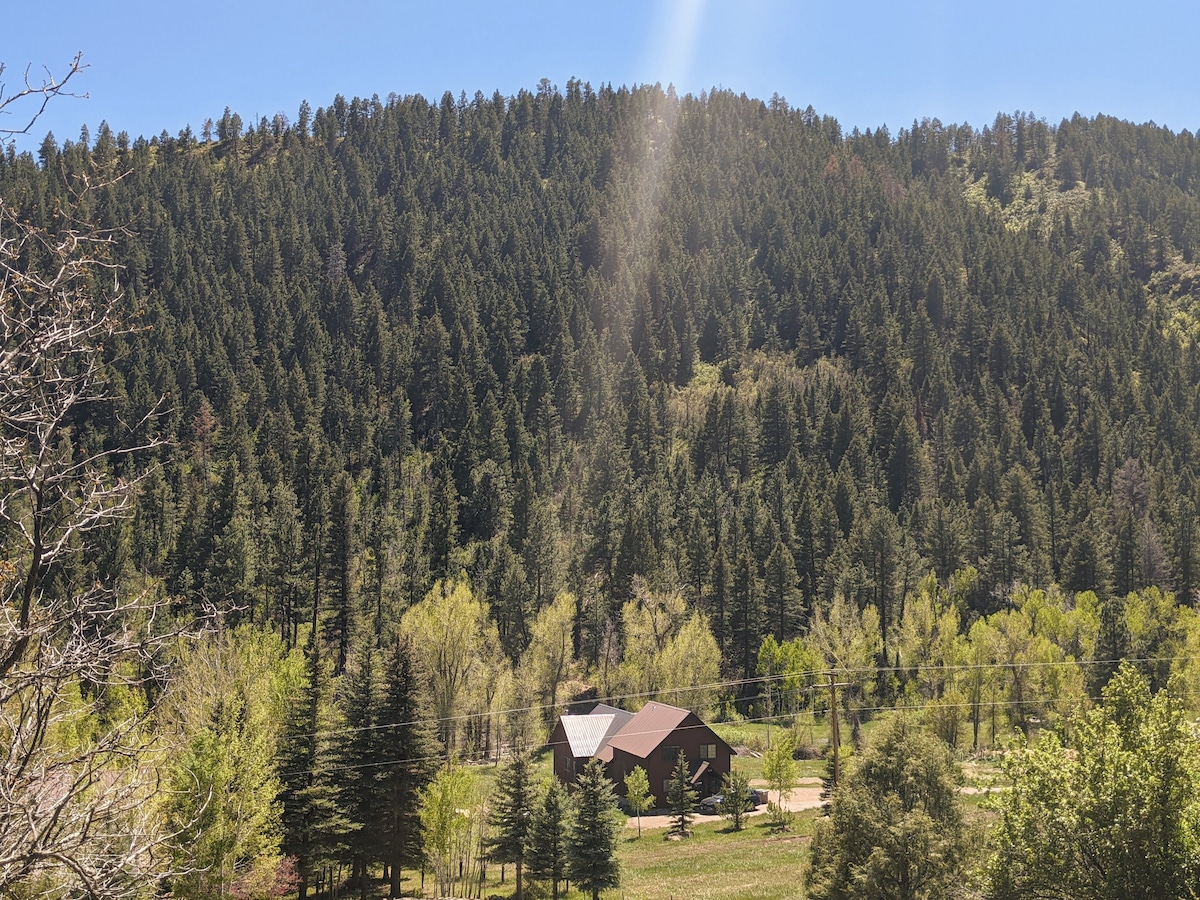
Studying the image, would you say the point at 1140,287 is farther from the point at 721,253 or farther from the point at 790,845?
the point at 790,845

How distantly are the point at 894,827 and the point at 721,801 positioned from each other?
113ft

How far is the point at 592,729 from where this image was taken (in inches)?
2547

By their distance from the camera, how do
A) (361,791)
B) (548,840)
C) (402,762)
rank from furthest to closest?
(548,840) → (402,762) → (361,791)

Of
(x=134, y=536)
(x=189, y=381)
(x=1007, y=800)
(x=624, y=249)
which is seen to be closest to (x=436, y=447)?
(x=189, y=381)

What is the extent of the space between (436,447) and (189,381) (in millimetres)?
38872

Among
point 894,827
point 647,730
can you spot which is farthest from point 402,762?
point 647,730

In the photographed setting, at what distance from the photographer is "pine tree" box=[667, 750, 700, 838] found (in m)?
54.2

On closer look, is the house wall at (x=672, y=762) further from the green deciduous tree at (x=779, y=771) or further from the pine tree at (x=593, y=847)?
the pine tree at (x=593, y=847)

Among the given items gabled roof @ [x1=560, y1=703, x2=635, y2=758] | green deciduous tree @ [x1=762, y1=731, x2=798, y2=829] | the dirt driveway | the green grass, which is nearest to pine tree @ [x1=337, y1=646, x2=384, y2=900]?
the green grass

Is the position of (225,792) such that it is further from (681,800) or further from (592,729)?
(592,729)

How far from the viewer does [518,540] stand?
10500cm

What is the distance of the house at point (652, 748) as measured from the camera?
6150 centimetres

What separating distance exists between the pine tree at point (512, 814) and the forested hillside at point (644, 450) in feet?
14.8

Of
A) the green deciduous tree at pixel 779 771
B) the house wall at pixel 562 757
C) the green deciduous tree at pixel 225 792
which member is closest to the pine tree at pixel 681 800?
the green deciduous tree at pixel 779 771
